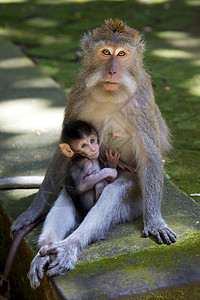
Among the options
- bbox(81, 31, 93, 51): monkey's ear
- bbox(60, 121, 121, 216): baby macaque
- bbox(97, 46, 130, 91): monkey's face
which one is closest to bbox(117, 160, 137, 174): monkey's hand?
bbox(60, 121, 121, 216): baby macaque

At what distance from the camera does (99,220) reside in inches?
122

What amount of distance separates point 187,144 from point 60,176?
60.3 inches

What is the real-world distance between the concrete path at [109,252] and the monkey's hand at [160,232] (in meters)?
0.04

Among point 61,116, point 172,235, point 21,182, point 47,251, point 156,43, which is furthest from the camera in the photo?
point 156,43

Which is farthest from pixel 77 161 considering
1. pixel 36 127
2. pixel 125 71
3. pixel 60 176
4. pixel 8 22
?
pixel 8 22

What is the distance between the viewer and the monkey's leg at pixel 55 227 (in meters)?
2.88

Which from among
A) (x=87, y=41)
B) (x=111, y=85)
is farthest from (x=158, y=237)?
(x=87, y=41)

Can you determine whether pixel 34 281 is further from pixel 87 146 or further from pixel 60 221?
pixel 87 146

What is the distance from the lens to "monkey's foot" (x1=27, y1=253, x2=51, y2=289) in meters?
2.86

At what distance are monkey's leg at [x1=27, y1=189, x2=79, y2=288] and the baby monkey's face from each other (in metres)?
0.30

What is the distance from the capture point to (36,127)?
15.5 ft

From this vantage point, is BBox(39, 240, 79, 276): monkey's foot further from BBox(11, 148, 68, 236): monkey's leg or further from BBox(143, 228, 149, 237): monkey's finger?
BBox(11, 148, 68, 236): monkey's leg

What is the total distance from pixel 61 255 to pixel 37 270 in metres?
0.15

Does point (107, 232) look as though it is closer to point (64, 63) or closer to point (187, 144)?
point (187, 144)
